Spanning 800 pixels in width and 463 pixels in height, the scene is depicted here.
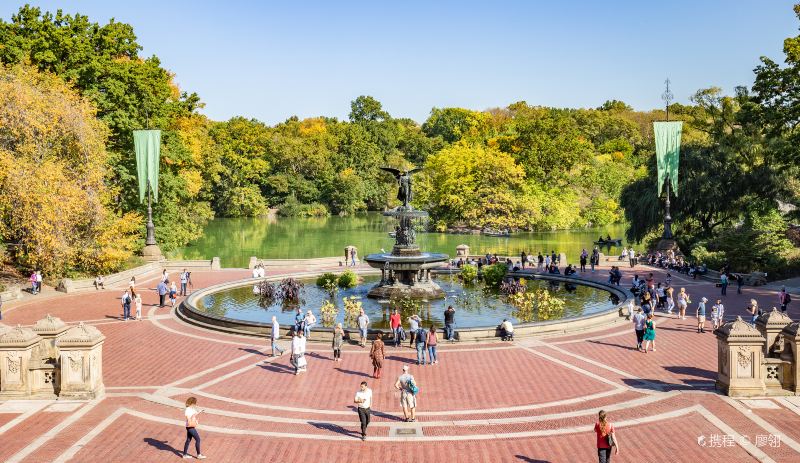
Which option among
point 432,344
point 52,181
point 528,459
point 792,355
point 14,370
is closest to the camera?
point 528,459

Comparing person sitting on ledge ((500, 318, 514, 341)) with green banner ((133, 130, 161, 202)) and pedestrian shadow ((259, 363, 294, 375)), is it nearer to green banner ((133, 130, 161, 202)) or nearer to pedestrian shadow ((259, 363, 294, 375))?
pedestrian shadow ((259, 363, 294, 375))

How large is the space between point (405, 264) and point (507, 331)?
9.14 meters

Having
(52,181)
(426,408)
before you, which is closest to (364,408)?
(426,408)

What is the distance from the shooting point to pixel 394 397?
17672mm

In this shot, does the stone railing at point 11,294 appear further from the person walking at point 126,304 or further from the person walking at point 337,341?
the person walking at point 337,341

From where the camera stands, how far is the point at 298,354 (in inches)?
779

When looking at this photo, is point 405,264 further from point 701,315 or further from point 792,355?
point 792,355

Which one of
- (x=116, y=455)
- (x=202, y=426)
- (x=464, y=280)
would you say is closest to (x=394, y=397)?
(x=202, y=426)

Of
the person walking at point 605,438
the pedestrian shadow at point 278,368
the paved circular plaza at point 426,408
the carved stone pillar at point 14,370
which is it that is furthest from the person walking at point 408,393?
the carved stone pillar at point 14,370

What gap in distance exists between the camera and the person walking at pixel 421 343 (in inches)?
810

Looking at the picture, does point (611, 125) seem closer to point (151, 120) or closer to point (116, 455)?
point (151, 120)

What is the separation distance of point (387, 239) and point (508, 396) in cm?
5729

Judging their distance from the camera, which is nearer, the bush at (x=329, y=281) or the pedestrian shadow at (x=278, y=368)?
the pedestrian shadow at (x=278, y=368)

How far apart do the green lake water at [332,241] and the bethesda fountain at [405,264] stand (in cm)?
2478
